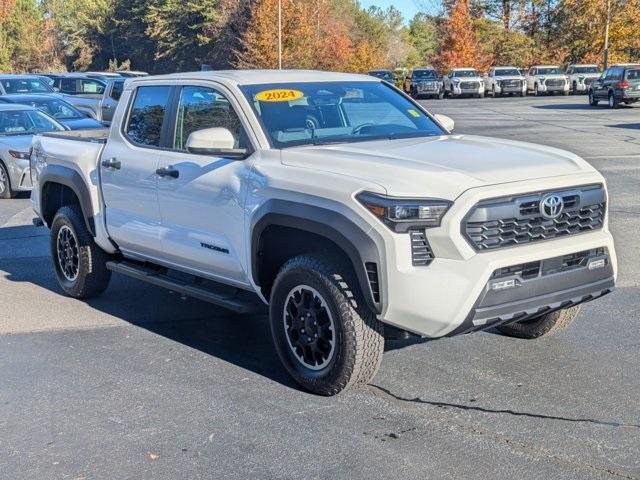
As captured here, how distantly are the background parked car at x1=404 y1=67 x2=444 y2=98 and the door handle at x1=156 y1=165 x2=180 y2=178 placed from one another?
4851 cm

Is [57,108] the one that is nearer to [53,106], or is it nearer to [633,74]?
[53,106]

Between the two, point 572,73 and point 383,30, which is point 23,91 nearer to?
point 572,73

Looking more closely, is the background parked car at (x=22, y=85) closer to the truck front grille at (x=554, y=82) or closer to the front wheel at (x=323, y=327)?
the front wheel at (x=323, y=327)

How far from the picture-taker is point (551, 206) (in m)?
5.07

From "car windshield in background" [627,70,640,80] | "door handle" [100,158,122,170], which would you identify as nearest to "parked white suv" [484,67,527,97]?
"car windshield in background" [627,70,640,80]

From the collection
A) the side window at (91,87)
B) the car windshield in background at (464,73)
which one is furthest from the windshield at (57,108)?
the car windshield in background at (464,73)

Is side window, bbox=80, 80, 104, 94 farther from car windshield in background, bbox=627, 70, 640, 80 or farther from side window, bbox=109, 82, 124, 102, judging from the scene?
car windshield in background, bbox=627, 70, 640, 80

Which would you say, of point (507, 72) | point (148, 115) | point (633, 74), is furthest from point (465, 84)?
point (148, 115)

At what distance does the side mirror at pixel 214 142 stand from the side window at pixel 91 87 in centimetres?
2421

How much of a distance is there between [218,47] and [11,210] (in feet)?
186

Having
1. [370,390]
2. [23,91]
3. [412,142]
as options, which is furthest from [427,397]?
[23,91]

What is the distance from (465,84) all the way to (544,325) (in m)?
47.2

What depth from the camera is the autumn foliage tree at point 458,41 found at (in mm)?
67062

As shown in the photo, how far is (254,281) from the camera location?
5746 millimetres
